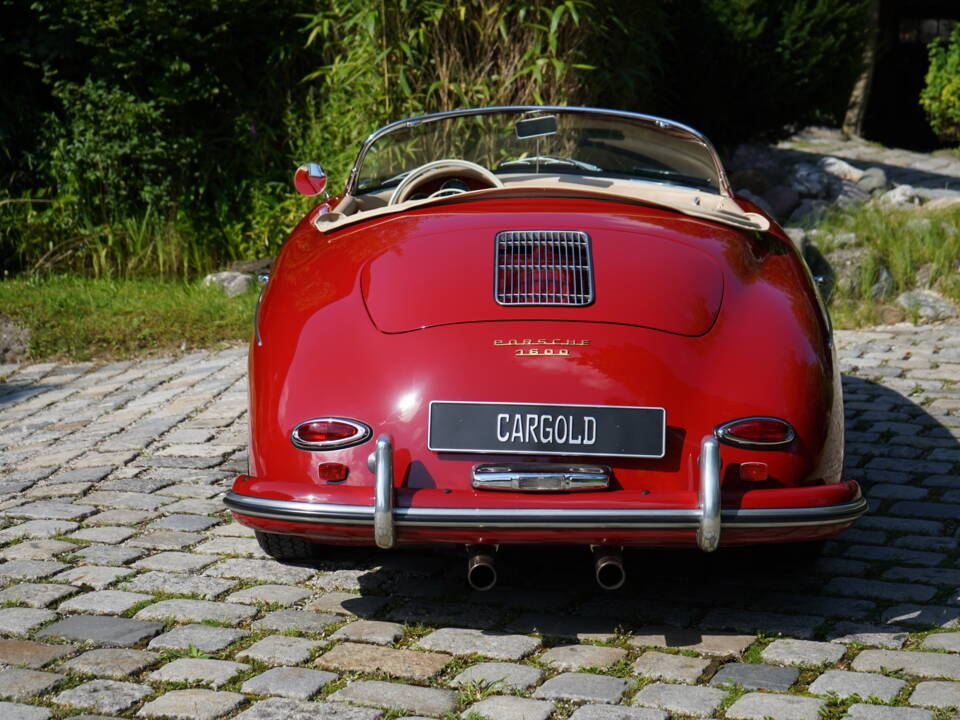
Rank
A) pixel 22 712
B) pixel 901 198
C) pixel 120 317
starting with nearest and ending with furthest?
pixel 22 712
pixel 120 317
pixel 901 198

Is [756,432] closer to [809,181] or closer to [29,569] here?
[29,569]

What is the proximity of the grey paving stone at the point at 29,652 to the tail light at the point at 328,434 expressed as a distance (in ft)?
2.49

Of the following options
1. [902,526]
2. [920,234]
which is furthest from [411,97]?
[902,526]

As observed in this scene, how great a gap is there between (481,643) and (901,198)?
24.5 ft

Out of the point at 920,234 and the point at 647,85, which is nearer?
the point at 920,234

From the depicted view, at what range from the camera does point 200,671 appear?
2908 millimetres

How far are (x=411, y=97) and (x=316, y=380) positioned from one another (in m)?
5.45

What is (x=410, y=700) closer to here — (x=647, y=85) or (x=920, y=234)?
(x=920, y=234)

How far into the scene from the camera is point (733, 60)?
9.89 m

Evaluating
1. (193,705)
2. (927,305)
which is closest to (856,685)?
(193,705)

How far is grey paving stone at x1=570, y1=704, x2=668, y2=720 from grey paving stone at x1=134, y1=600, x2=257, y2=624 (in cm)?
103

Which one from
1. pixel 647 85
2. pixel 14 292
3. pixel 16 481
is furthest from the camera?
pixel 647 85

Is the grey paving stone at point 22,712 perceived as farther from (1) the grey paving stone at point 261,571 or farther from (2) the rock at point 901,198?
(2) the rock at point 901,198

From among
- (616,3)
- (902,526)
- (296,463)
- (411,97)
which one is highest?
(616,3)
